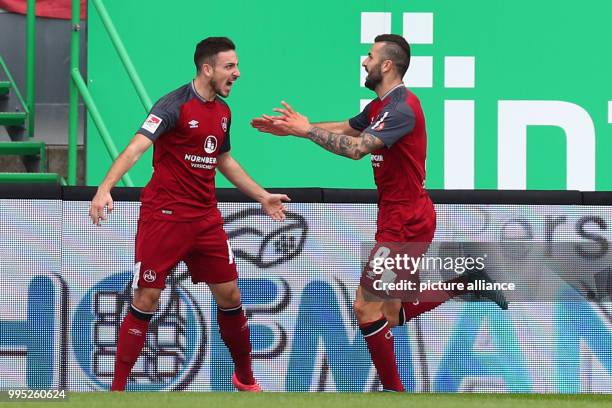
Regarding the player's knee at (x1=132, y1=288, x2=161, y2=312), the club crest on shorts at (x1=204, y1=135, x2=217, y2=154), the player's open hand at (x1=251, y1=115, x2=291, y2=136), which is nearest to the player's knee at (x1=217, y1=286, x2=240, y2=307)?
the player's knee at (x1=132, y1=288, x2=161, y2=312)

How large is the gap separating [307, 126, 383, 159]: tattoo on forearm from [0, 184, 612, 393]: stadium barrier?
0.92 metres

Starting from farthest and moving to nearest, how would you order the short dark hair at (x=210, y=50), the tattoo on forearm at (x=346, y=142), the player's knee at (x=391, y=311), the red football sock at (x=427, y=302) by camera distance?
the red football sock at (x=427, y=302) → the player's knee at (x=391, y=311) → the short dark hair at (x=210, y=50) → the tattoo on forearm at (x=346, y=142)

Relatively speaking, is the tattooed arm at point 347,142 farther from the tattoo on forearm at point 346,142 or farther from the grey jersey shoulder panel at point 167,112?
the grey jersey shoulder panel at point 167,112

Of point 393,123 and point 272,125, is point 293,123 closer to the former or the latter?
point 272,125

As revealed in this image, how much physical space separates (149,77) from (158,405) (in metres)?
4.95

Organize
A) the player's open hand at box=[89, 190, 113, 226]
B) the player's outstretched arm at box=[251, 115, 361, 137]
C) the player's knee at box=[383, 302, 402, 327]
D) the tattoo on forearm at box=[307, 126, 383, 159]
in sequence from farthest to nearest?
the player's knee at box=[383, 302, 402, 327] < the player's outstretched arm at box=[251, 115, 361, 137] < the tattoo on forearm at box=[307, 126, 383, 159] < the player's open hand at box=[89, 190, 113, 226]

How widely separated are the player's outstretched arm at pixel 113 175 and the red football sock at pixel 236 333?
1069 millimetres

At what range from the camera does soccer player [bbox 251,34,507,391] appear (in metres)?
8.41

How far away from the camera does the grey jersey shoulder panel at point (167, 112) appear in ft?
27.0

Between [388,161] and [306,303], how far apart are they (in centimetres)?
121

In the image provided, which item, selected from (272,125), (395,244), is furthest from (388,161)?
(272,125)

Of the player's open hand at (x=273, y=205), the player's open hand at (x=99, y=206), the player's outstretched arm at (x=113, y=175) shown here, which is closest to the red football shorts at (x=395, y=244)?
the player's open hand at (x=273, y=205)

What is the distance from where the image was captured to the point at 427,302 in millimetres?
9062

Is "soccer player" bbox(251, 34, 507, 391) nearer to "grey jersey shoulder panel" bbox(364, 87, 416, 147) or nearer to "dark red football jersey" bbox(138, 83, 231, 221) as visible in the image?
"grey jersey shoulder panel" bbox(364, 87, 416, 147)
